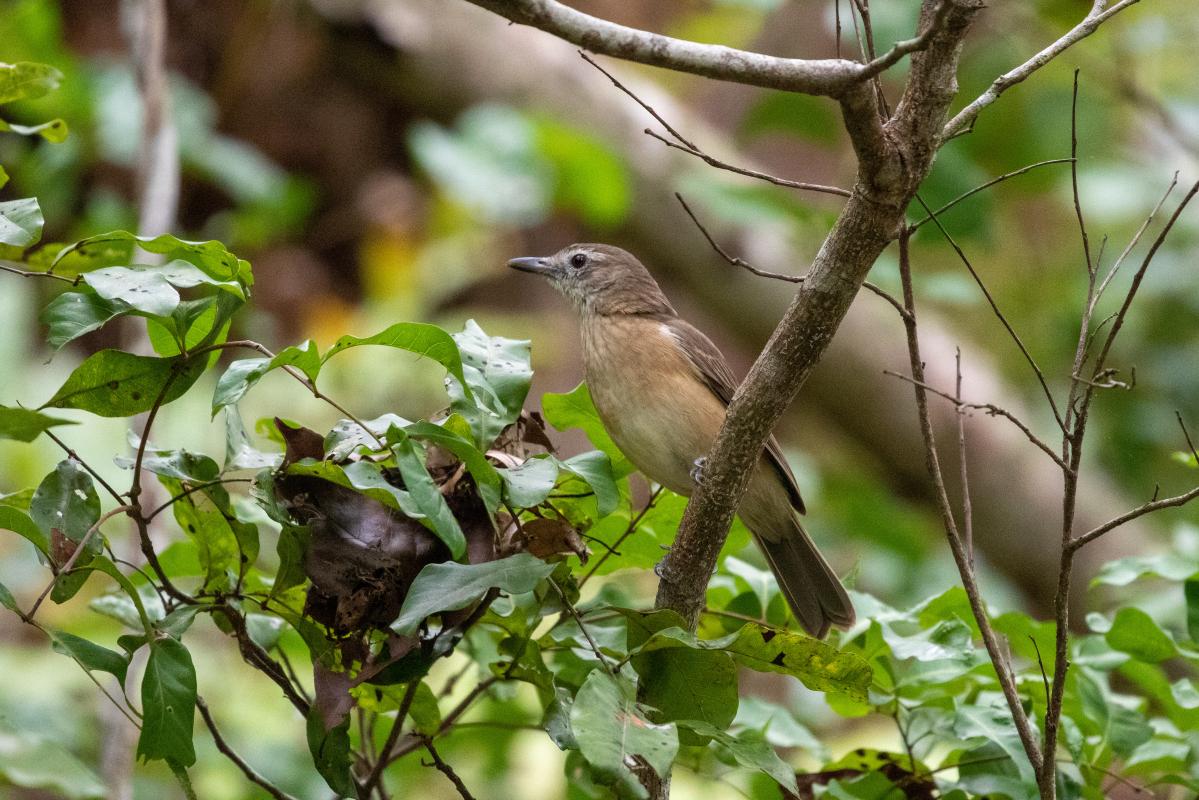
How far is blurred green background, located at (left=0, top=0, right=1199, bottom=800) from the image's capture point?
5.45m

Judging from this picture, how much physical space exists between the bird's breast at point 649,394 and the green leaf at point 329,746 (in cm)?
137

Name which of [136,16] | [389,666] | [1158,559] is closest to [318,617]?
[389,666]

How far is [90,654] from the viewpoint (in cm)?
192

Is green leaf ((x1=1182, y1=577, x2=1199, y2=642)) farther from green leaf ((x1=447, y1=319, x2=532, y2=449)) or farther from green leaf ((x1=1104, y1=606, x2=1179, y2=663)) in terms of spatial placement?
green leaf ((x1=447, y1=319, x2=532, y2=449))

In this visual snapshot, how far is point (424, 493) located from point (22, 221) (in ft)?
2.59

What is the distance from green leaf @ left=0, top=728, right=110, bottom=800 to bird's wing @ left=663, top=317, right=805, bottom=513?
2107 millimetres

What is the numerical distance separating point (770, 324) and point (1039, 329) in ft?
6.59

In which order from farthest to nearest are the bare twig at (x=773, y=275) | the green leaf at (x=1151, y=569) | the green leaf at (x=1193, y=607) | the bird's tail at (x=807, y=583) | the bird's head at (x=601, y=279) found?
the bird's head at (x=601, y=279)
the bird's tail at (x=807, y=583)
the green leaf at (x=1151, y=569)
the green leaf at (x=1193, y=607)
the bare twig at (x=773, y=275)

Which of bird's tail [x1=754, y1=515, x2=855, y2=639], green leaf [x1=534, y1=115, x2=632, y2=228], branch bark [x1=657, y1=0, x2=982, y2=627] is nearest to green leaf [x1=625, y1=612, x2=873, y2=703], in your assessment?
branch bark [x1=657, y1=0, x2=982, y2=627]

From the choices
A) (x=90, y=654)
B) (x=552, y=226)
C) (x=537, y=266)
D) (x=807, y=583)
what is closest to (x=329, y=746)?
(x=90, y=654)

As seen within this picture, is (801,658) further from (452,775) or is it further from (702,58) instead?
(702,58)

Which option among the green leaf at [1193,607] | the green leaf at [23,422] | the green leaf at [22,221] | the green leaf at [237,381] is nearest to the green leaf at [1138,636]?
the green leaf at [1193,607]

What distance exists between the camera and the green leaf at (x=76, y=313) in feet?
6.29

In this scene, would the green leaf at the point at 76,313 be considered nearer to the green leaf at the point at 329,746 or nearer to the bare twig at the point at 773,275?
the green leaf at the point at 329,746
